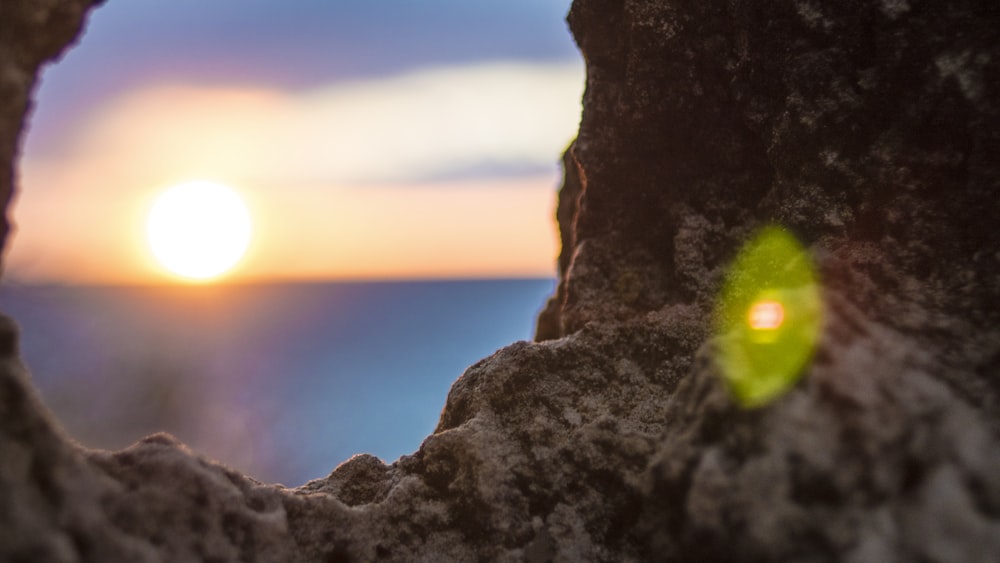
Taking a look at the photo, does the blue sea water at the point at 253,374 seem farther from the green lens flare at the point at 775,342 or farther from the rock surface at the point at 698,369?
the green lens flare at the point at 775,342

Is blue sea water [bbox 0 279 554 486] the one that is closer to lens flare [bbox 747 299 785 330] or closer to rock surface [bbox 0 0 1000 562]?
rock surface [bbox 0 0 1000 562]

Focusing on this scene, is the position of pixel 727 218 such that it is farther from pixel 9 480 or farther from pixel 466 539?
pixel 9 480

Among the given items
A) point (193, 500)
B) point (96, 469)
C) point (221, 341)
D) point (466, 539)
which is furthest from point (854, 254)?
point (221, 341)

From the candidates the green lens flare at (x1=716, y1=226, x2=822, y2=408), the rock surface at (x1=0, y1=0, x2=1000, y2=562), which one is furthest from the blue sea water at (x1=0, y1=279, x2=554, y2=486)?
the green lens flare at (x1=716, y1=226, x2=822, y2=408)

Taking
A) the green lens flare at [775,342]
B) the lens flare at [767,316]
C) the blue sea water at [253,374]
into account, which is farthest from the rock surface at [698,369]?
the blue sea water at [253,374]

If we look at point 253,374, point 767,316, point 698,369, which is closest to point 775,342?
point 767,316
